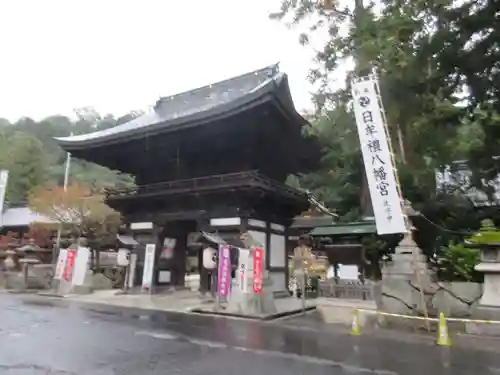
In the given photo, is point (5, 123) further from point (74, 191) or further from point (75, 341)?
point (75, 341)

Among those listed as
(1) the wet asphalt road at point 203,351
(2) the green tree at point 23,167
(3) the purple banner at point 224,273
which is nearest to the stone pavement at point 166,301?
(3) the purple banner at point 224,273

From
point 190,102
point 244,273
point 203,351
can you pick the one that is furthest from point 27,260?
point 203,351

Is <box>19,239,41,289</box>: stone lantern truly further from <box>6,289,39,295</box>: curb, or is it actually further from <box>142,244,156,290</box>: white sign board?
<box>142,244,156,290</box>: white sign board

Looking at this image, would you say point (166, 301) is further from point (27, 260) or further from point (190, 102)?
point (190, 102)

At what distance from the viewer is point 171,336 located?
8.98 meters

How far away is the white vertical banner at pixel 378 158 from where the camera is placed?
35.3ft

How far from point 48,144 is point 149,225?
57095 millimetres

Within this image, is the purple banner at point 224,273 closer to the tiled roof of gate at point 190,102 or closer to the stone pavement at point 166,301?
the stone pavement at point 166,301

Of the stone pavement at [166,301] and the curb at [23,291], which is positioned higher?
the curb at [23,291]

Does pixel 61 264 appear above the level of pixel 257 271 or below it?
above

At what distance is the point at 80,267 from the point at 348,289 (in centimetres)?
1188

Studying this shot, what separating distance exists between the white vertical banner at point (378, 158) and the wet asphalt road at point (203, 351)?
3046 mm

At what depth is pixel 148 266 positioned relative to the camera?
702 inches

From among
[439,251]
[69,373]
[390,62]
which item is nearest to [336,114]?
[390,62]
